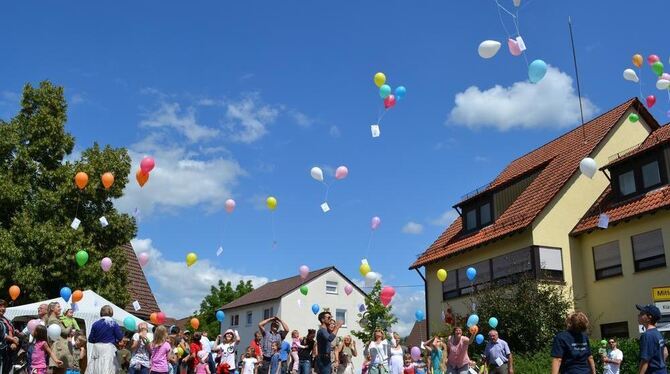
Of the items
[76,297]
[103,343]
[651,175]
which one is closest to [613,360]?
[651,175]

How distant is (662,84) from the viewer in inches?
549

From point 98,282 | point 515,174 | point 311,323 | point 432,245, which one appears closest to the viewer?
point 98,282

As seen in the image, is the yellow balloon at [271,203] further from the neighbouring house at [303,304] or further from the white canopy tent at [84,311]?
the neighbouring house at [303,304]

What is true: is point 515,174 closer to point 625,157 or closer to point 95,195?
point 625,157

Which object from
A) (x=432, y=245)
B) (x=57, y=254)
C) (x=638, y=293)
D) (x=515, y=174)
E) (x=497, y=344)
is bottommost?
(x=497, y=344)

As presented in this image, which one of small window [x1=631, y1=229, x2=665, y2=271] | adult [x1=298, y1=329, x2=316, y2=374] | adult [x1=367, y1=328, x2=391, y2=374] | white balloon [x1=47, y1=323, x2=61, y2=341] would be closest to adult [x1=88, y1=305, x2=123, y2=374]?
white balloon [x1=47, y1=323, x2=61, y2=341]

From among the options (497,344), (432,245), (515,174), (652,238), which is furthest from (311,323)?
(497,344)

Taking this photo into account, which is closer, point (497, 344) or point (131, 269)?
point (497, 344)

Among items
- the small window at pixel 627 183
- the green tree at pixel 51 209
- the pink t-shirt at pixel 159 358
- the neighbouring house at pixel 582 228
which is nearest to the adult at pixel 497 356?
the pink t-shirt at pixel 159 358

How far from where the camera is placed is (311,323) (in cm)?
5041

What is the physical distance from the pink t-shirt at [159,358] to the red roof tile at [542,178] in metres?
15.1

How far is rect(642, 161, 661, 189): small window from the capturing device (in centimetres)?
1994

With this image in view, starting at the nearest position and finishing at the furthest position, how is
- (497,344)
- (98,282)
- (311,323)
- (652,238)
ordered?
(497,344)
(652,238)
(98,282)
(311,323)

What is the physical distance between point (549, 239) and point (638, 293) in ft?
11.7
